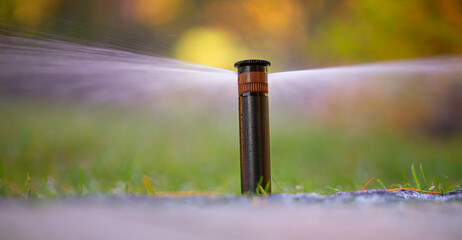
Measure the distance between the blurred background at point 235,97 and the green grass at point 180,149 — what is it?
0.4 inches

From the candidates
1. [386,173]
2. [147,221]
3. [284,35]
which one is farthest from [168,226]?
[284,35]

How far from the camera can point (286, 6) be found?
3.66 m

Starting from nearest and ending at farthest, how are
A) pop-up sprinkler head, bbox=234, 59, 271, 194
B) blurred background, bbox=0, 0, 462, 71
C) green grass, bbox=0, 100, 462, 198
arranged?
pop-up sprinkler head, bbox=234, 59, 271, 194, green grass, bbox=0, 100, 462, 198, blurred background, bbox=0, 0, 462, 71

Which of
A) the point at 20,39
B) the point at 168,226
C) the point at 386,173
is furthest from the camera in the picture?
the point at 386,173

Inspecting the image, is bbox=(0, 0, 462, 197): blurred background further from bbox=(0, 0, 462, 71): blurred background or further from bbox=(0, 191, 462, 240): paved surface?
bbox=(0, 191, 462, 240): paved surface

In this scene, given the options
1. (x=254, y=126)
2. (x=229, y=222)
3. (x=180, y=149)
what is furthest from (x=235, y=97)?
(x=229, y=222)

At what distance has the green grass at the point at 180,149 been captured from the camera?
2.57 metres

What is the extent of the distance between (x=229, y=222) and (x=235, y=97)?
8.74ft

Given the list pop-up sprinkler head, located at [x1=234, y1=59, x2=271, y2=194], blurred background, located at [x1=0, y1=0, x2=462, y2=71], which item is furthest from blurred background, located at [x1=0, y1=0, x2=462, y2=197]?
pop-up sprinkler head, located at [x1=234, y1=59, x2=271, y2=194]

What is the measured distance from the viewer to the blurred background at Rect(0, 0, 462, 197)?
112 inches

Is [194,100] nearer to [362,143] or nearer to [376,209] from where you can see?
[362,143]

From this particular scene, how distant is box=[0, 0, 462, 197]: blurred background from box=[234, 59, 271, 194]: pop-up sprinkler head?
1.23 m

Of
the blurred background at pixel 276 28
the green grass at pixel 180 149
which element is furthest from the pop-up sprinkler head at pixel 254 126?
the blurred background at pixel 276 28

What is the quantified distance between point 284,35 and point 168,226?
3.23 metres
